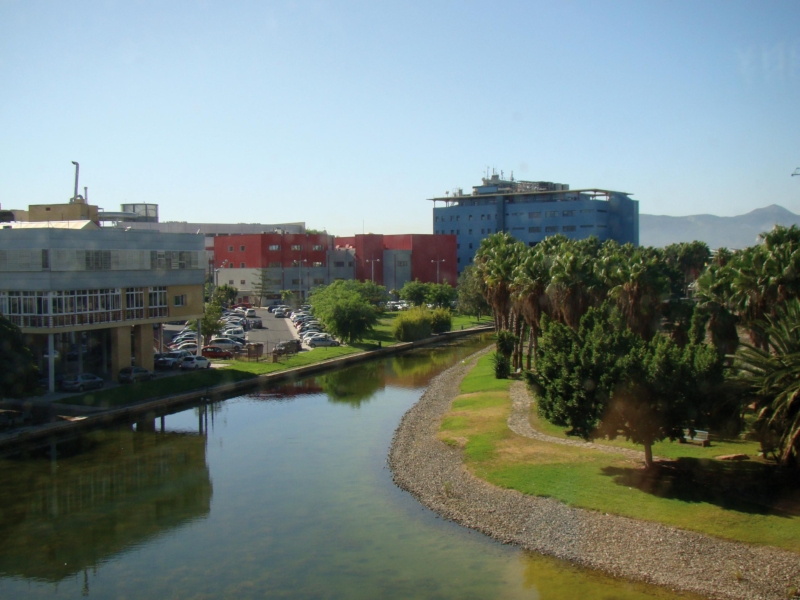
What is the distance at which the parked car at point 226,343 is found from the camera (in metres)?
53.5

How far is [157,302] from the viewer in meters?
44.6

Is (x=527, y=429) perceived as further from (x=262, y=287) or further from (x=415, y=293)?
(x=262, y=287)

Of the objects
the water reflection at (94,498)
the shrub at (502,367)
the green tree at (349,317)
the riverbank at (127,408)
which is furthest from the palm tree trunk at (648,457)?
the green tree at (349,317)

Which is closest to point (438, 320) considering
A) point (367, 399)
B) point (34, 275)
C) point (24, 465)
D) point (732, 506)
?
point (367, 399)

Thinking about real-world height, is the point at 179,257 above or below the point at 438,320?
above

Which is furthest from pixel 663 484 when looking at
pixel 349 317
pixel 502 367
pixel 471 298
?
pixel 471 298

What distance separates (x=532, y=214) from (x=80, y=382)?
88029 mm

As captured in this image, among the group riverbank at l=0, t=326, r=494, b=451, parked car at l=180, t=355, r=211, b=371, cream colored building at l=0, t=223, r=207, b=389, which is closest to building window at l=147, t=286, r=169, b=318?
cream colored building at l=0, t=223, r=207, b=389

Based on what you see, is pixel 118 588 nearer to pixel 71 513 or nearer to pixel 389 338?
pixel 71 513

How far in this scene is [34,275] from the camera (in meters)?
36.4

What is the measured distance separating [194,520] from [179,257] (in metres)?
26.1

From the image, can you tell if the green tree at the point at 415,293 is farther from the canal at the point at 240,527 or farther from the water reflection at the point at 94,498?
the water reflection at the point at 94,498

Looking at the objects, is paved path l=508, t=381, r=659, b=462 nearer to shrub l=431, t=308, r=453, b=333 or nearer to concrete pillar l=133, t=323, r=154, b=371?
concrete pillar l=133, t=323, r=154, b=371

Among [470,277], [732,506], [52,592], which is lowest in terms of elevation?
[52,592]
